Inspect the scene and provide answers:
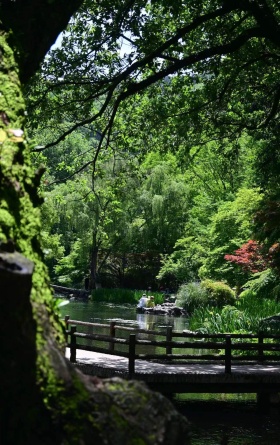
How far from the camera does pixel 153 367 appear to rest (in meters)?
13.7

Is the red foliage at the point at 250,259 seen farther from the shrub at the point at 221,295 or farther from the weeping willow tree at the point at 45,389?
the weeping willow tree at the point at 45,389

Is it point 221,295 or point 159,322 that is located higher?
point 221,295

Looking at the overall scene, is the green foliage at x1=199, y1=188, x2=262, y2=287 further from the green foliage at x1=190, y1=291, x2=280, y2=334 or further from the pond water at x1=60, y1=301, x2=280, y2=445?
the pond water at x1=60, y1=301, x2=280, y2=445

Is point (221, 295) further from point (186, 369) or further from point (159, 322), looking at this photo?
point (186, 369)

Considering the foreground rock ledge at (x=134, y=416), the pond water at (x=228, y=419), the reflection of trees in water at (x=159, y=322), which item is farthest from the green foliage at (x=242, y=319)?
the foreground rock ledge at (x=134, y=416)

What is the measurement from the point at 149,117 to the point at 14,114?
12.1 metres

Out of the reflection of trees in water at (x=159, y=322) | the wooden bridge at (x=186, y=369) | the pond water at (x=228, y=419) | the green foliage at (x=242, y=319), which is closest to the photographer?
the pond water at (x=228, y=419)

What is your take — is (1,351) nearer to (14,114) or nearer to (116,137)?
(14,114)

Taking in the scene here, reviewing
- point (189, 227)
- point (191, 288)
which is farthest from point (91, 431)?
point (189, 227)

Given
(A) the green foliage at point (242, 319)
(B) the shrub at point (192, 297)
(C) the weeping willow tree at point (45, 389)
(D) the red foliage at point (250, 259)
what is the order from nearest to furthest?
(C) the weeping willow tree at point (45, 389)
(A) the green foliage at point (242, 319)
(D) the red foliage at point (250, 259)
(B) the shrub at point (192, 297)

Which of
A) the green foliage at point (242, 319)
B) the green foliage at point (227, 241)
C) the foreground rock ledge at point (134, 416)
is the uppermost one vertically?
the green foliage at point (227, 241)

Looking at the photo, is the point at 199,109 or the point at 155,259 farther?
the point at 155,259

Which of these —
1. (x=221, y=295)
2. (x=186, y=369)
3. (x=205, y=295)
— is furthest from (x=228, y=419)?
(x=205, y=295)

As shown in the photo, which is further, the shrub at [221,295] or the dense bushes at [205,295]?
the dense bushes at [205,295]
